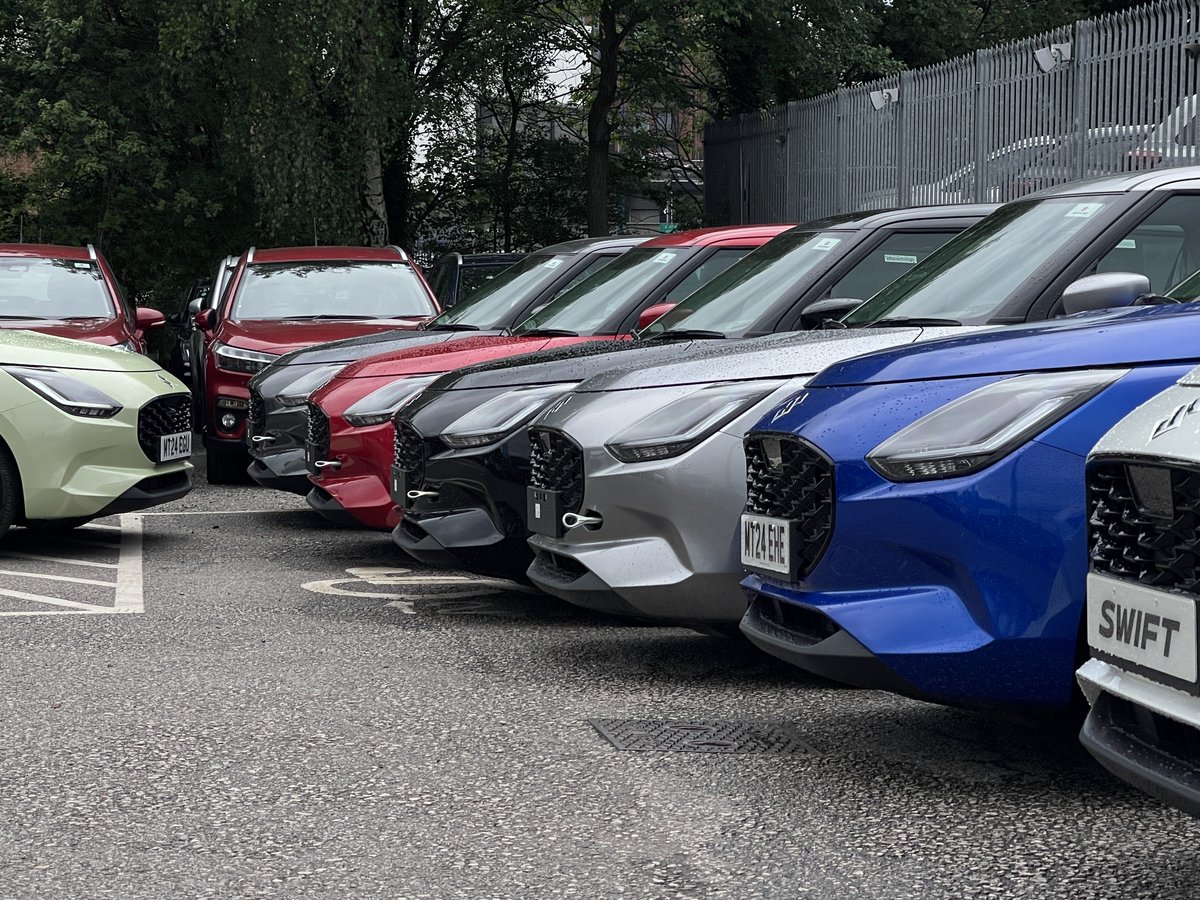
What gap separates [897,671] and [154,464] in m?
6.08

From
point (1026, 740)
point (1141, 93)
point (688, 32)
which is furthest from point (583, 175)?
point (1026, 740)

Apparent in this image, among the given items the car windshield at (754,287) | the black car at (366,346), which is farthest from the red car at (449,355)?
the black car at (366,346)

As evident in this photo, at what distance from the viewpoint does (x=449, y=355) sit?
9.14 metres

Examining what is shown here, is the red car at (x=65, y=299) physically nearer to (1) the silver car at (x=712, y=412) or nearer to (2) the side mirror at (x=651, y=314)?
(2) the side mirror at (x=651, y=314)

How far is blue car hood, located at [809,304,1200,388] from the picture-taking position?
408cm

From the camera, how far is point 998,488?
4.09 m

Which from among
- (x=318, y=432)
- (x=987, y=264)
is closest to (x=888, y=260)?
(x=987, y=264)

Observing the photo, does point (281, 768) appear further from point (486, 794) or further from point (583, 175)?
point (583, 175)

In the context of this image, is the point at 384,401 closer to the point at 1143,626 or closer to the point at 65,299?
the point at 65,299

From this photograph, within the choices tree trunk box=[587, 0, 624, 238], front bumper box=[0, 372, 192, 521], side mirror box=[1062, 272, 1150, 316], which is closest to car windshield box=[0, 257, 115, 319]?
front bumper box=[0, 372, 192, 521]

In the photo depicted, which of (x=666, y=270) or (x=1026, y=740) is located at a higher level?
(x=666, y=270)

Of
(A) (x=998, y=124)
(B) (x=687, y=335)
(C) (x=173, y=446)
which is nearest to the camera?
(B) (x=687, y=335)

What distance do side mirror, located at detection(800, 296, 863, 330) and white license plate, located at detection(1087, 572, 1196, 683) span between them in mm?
3553

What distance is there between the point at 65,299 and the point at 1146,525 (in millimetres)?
10510
